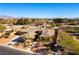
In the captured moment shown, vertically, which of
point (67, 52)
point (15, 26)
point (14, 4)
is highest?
point (14, 4)

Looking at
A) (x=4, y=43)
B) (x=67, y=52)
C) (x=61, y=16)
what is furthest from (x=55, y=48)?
(x=4, y=43)

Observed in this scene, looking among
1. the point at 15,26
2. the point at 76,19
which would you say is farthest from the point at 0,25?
the point at 76,19

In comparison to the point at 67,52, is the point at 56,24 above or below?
above

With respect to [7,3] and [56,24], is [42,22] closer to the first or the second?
[56,24]

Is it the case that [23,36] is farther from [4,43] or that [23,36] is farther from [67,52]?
[67,52]

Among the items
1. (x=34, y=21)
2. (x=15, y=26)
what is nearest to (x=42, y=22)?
(x=34, y=21)

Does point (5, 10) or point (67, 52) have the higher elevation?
point (5, 10)

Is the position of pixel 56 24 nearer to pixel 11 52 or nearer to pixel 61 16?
pixel 61 16
